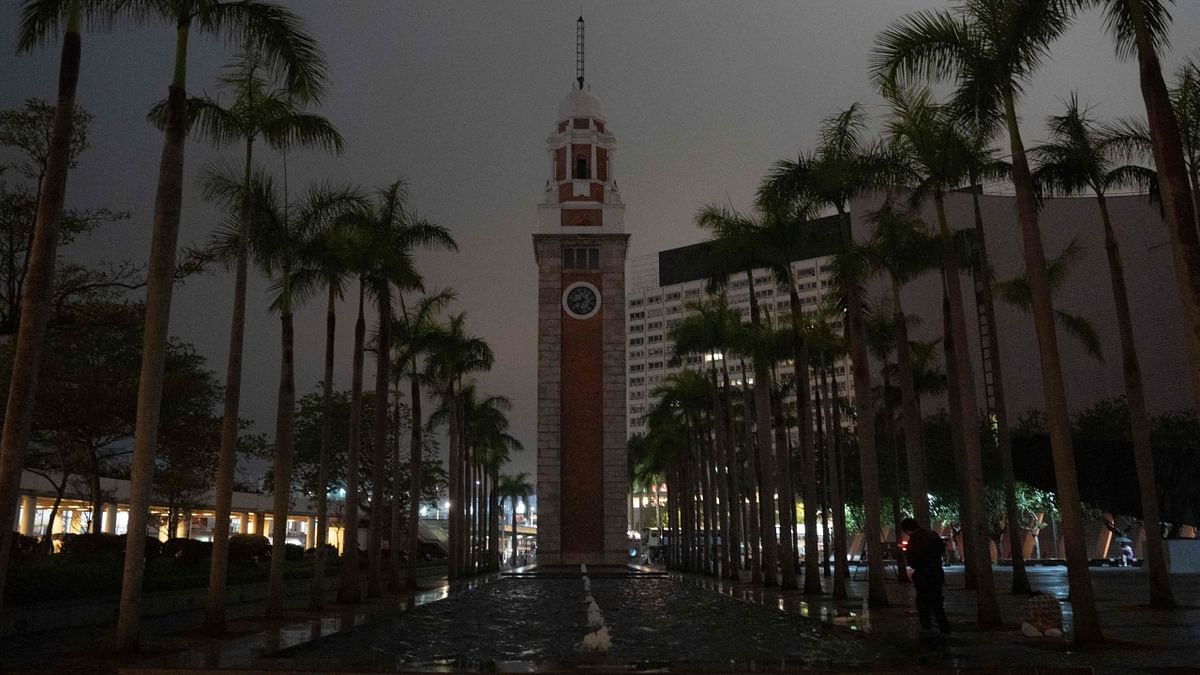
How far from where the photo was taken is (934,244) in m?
21.3

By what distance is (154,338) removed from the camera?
12.0 m

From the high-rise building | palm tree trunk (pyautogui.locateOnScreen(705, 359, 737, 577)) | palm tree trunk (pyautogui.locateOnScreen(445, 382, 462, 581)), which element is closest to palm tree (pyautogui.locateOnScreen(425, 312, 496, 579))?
palm tree trunk (pyautogui.locateOnScreen(445, 382, 462, 581))

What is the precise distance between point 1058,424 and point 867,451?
8.39 meters

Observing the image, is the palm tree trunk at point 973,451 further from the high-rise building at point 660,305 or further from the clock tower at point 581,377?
the high-rise building at point 660,305

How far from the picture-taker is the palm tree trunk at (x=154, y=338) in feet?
38.0

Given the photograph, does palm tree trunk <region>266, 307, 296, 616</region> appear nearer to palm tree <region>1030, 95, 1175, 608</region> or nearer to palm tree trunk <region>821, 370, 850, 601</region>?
palm tree trunk <region>821, 370, 850, 601</region>

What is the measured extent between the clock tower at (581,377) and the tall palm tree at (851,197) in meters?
34.7

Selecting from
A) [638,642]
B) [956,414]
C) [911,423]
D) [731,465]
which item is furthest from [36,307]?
[731,465]

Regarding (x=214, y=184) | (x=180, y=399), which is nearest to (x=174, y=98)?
(x=214, y=184)

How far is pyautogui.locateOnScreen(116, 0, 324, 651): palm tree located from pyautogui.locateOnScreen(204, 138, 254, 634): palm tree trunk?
6.26ft

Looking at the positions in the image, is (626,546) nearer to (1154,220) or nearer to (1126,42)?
(1154,220)

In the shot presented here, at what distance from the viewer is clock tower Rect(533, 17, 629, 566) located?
56500mm

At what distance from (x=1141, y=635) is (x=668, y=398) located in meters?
34.8

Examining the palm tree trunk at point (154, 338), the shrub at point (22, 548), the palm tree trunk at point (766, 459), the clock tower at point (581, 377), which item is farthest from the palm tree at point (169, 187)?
the clock tower at point (581, 377)
